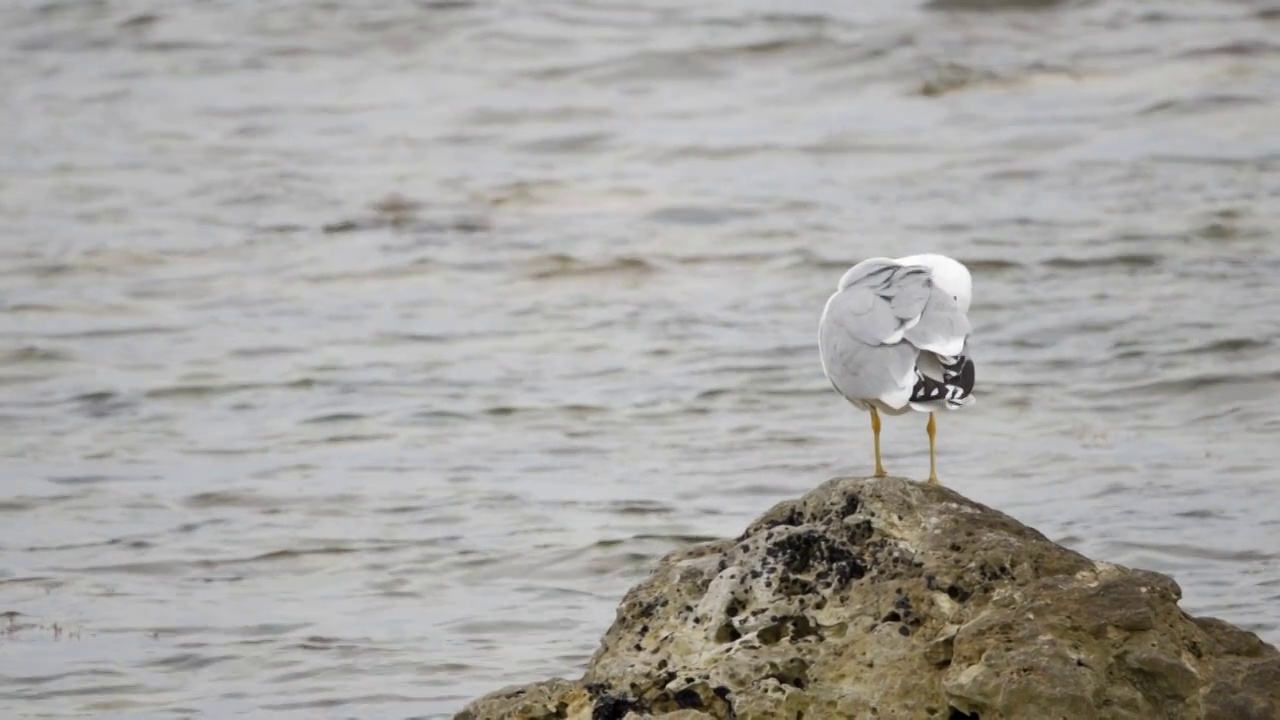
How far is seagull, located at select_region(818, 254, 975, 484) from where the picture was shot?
5.53 metres

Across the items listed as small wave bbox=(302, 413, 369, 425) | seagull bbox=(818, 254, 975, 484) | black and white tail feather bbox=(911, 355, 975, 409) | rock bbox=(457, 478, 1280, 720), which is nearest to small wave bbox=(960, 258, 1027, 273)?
small wave bbox=(302, 413, 369, 425)

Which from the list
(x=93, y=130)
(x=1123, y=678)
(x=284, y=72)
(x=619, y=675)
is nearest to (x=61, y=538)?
(x=619, y=675)

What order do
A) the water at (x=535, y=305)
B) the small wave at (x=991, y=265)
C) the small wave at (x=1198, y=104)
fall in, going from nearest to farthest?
the water at (x=535, y=305) → the small wave at (x=991, y=265) → the small wave at (x=1198, y=104)

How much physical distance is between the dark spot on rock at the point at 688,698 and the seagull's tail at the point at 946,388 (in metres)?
1.19

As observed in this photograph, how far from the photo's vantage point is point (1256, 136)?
1584cm

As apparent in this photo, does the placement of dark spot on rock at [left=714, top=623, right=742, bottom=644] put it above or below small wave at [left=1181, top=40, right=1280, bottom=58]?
above

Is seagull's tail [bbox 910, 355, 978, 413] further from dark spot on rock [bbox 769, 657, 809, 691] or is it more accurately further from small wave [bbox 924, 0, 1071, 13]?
small wave [bbox 924, 0, 1071, 13]

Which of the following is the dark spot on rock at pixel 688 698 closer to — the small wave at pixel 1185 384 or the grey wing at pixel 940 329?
the grey wing at pixel 940 329

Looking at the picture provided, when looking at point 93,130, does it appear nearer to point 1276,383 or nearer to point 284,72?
point 284,72

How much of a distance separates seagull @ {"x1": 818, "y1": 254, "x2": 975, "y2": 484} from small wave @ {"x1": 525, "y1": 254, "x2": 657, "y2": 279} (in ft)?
27.5

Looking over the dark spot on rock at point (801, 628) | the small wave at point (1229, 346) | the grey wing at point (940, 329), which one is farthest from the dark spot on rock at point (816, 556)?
the small wave at point (1229, 346)

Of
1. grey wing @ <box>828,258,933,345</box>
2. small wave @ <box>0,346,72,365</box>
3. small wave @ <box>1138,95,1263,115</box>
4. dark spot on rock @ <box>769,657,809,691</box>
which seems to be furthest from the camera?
small wave @ <box>1138,95,1263,115</box>

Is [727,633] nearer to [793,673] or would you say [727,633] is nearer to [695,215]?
[793,673]

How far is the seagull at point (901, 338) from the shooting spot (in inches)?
218
